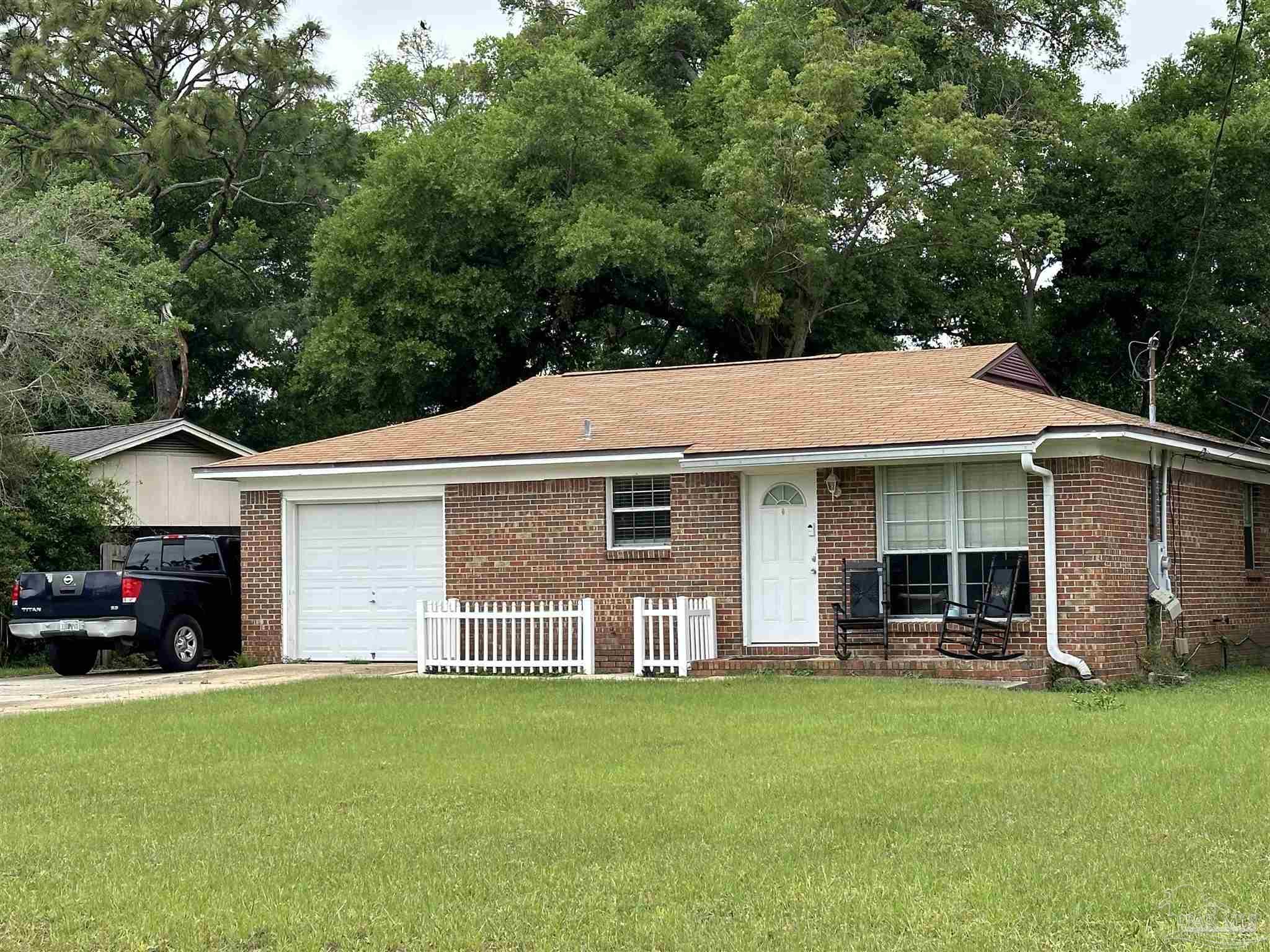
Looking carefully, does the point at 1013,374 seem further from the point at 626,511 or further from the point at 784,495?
the point at 626,511

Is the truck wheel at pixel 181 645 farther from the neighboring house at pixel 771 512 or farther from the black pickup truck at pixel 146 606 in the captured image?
the neighboring house at pixel 771 512

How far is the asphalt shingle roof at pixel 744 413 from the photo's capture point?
18.2 meters

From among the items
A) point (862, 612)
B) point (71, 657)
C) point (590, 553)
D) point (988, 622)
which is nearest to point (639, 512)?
point (590, 553)

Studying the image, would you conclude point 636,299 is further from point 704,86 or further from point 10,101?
point 10,101

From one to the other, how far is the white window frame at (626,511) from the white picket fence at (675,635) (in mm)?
878

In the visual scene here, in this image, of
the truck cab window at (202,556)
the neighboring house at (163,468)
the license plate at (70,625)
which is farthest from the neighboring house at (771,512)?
the neighboring house at (163,468)

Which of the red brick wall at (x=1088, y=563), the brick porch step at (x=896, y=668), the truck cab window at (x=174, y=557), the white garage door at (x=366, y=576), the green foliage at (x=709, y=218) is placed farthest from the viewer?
the green foliage at (x=709, y=218)

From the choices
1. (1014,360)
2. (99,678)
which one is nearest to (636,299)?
(1014,360)

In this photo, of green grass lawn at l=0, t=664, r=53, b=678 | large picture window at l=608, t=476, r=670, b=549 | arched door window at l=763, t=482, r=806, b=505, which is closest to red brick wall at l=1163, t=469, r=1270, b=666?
arched door window at l=763, t=482, r=806, b=505

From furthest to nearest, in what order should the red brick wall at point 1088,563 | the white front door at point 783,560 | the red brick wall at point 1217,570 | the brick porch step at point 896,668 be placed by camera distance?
the red brick wall at point 1217,570 → the white front door at point 783,560 → the red brick wall at point 1088,563 → the brick porch step at point 896,668

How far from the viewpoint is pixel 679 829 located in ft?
27.6

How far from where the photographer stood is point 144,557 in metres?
21.7

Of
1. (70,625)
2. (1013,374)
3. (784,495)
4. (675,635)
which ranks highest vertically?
(1013,374)

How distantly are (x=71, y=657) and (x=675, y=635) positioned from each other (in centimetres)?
833
